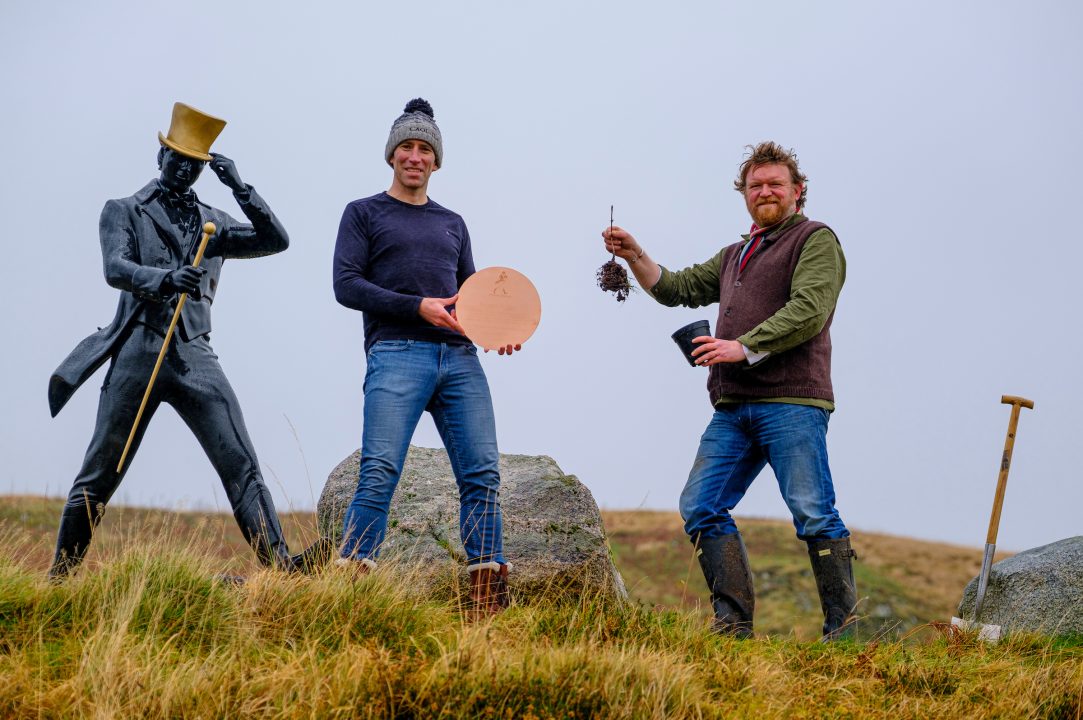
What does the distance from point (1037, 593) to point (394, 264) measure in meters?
4.80

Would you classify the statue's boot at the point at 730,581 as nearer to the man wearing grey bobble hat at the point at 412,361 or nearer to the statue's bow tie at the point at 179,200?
the man wearing grey bobble hat at the point at 412,361

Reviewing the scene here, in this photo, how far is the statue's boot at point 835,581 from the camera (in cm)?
552

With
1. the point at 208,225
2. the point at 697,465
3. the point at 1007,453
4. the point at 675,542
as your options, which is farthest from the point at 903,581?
the point at 208,225

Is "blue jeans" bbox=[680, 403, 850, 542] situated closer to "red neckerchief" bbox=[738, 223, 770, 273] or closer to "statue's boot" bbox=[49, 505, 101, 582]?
"red neckerchief" bbox=[738, 223, 770, 273]

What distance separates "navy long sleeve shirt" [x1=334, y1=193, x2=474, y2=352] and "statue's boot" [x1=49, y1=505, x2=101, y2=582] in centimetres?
183

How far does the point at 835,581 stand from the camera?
5523 mm

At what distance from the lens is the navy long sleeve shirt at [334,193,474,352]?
17.3 feet

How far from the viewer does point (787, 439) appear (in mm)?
5504

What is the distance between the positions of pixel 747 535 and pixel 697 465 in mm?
19876

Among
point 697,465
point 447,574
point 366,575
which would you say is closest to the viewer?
point 366,575

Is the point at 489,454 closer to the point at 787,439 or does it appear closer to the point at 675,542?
the point at 787,439

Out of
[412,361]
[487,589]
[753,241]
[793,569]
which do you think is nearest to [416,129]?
[412,361]

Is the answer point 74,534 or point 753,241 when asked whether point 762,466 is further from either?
point 74,534

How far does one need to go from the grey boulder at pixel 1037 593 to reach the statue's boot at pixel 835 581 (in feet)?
6.79
